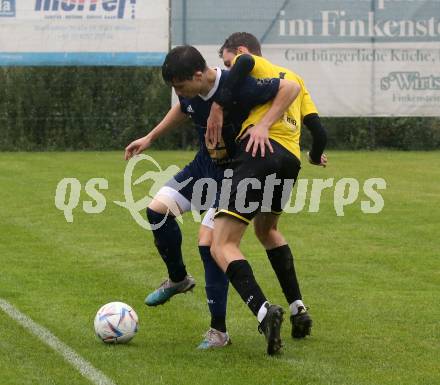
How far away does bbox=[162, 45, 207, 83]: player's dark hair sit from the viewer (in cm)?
630

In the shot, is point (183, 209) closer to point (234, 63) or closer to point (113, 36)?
point (234, 63)

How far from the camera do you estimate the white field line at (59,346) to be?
19.2 ft

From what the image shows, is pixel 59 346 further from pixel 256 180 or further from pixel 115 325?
pixel 256 180

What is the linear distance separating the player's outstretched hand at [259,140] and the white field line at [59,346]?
4.93ft

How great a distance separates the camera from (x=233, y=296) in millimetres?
8391

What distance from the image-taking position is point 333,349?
662 centimetres

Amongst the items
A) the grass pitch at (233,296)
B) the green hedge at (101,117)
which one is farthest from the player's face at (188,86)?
the green hedge at (101,117)

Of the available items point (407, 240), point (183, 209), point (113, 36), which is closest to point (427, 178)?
point (407, 240)

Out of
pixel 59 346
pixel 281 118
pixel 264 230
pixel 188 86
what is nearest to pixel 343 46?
pixel 264 230

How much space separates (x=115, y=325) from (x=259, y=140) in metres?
1.40

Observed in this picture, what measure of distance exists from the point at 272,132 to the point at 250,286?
92 cm

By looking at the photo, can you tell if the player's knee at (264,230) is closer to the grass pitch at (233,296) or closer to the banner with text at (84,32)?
the grass pitch at (233,296)

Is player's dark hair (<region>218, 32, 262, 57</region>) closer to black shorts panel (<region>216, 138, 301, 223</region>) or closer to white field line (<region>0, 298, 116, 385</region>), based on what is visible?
black shorts panel (<region>216, 138, 301, 223</region>)

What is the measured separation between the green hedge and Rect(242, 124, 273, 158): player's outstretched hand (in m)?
17.8
